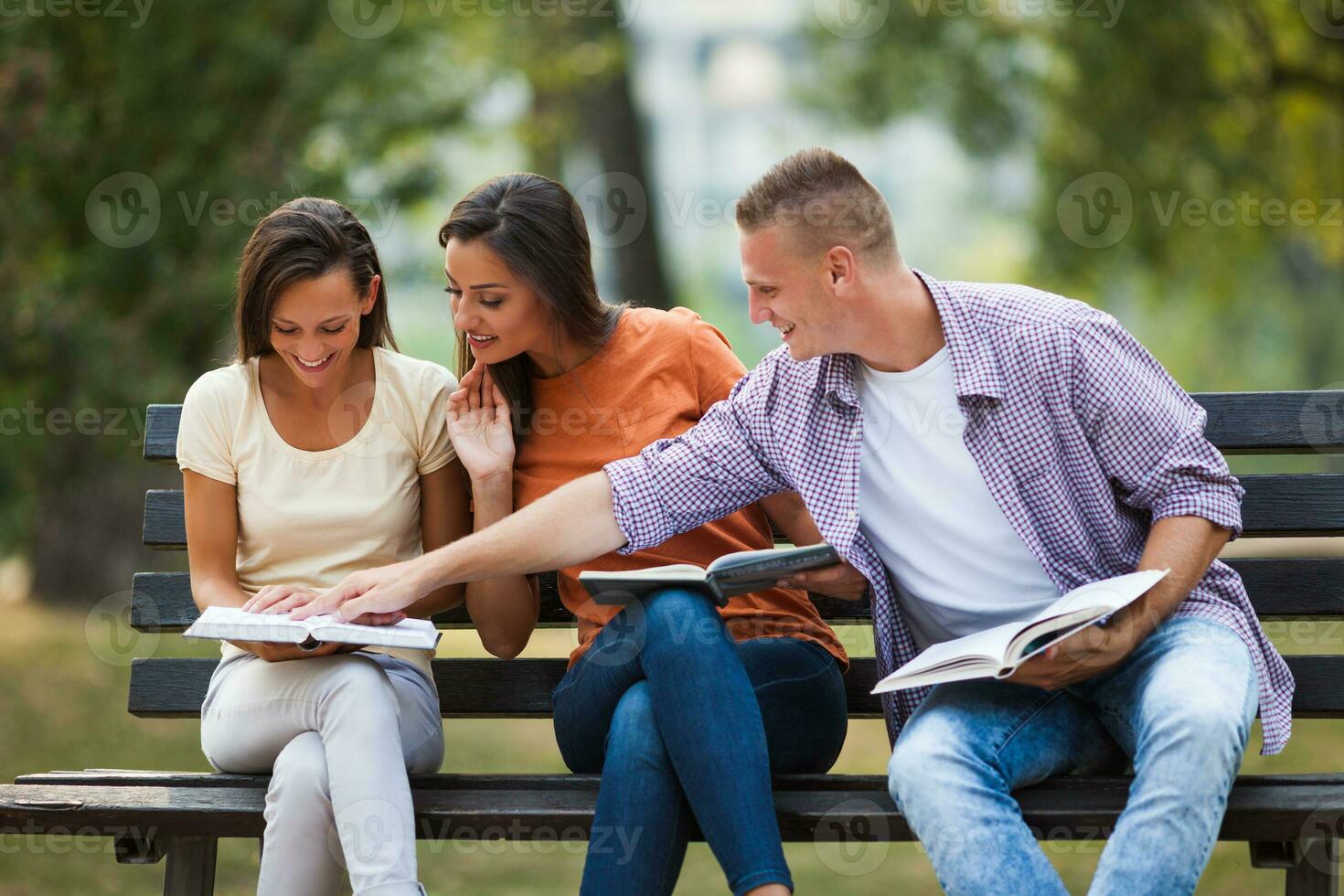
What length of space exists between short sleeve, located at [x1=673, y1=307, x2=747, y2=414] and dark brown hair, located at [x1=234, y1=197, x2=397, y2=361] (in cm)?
70

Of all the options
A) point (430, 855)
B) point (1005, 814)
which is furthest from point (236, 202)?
point (1005, 814)

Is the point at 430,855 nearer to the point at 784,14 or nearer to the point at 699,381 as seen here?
the point at 699,381

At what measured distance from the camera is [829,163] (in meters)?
2.75

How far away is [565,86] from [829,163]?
841 cm

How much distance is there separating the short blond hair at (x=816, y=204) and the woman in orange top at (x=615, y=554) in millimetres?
476

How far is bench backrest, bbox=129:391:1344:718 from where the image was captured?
3064 millimetres

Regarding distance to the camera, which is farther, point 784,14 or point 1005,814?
point 784,14
